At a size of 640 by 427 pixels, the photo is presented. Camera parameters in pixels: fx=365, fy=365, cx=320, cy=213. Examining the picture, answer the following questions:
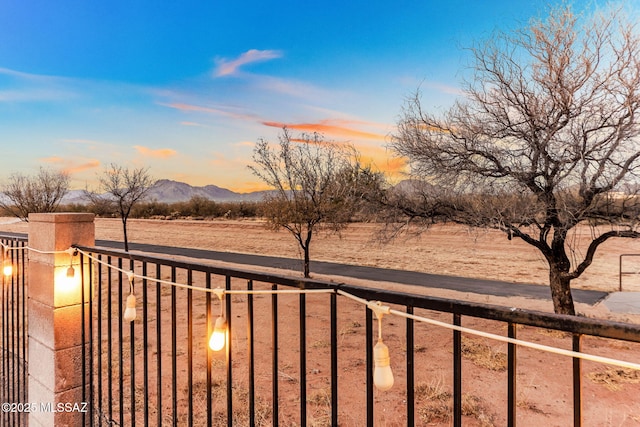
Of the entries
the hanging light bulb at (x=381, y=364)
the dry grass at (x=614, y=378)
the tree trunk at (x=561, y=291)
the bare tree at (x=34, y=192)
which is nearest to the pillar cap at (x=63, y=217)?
the hanging light bulb at (x=381, y=364)

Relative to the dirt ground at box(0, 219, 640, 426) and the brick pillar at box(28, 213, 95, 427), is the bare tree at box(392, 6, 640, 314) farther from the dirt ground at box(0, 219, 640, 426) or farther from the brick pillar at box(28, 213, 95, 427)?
the brick pillar at box(28, 213, 95, 427)

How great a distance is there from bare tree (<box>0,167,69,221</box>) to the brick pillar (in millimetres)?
28306

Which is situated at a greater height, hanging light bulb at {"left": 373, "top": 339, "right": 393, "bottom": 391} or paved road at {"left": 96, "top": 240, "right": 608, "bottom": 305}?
hanging light bulb at {"left": 373, "top": 339, "right": 393, "bottom": 391}

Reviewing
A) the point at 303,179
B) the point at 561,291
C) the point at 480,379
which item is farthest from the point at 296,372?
the point at 303,179

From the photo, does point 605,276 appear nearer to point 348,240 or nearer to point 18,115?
point 348,240

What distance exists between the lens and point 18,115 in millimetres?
24703

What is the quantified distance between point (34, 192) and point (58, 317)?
3136cm

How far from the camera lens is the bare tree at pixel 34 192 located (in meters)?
26.4

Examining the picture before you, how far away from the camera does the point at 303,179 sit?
1366cm

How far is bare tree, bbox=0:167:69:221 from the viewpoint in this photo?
26.4 m

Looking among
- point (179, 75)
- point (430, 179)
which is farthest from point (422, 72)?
point (179, 75)

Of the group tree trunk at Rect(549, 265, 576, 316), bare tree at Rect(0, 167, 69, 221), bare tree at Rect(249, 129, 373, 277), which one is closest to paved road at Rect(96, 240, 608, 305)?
bare tree at Rect(249, 129, 373, 277)

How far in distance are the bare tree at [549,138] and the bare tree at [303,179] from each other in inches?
211

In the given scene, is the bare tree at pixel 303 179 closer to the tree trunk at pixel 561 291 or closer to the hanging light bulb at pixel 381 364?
the tree trunk at pixel 561 291
